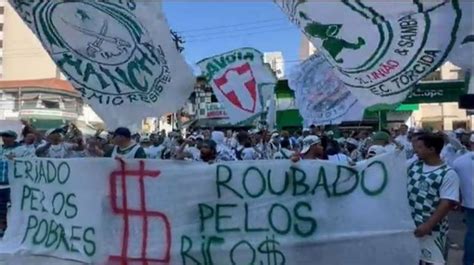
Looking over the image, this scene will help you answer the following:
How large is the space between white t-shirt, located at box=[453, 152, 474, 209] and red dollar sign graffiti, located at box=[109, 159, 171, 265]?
2.66 meters

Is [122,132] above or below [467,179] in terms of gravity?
above

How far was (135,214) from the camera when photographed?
4.62m

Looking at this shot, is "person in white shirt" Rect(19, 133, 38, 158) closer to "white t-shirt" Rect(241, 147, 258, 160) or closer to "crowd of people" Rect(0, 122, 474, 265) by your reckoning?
"crowd of people" Rect(0, 122, 474, 265)

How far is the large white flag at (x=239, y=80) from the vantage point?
10.1m

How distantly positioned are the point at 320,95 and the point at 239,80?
151 centimetres

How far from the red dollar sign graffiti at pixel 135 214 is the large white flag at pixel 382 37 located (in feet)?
5.51

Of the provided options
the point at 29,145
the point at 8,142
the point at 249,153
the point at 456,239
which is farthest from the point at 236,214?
the point at 249,153

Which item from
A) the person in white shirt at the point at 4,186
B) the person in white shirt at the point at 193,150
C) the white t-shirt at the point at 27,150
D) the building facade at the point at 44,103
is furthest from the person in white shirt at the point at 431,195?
the building facade at the point at 44,103

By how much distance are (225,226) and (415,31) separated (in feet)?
6.60

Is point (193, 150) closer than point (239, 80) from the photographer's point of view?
Yes

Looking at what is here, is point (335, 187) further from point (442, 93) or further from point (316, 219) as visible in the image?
point (442, 93)

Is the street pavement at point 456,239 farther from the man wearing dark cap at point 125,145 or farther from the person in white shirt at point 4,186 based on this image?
the person in white shirt at point 4,186

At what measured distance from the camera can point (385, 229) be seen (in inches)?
161

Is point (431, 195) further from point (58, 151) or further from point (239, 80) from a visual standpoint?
point (239, 80)
